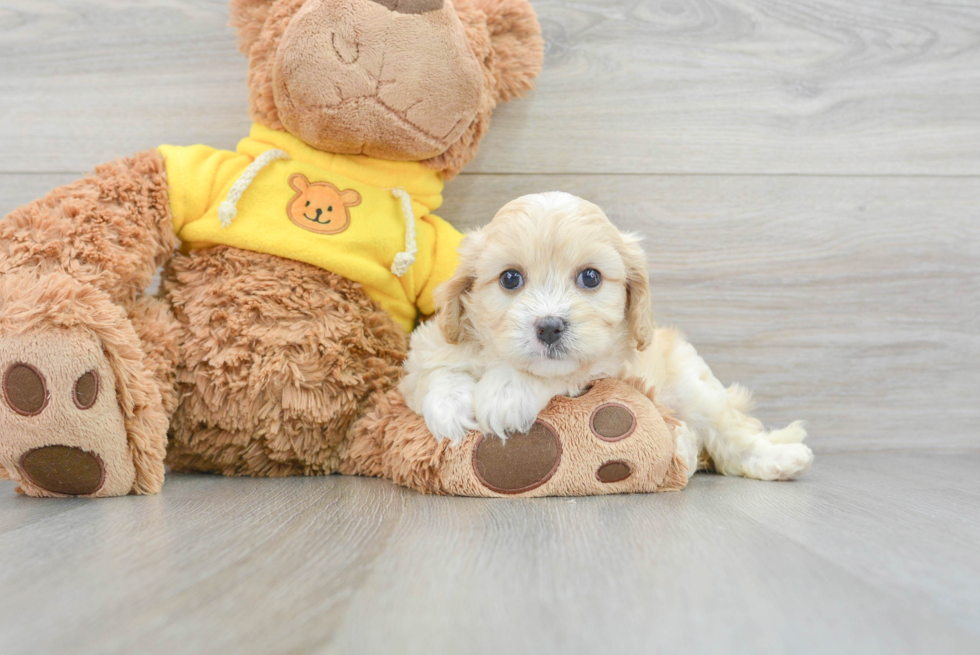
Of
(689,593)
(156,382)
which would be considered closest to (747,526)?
(689,593)

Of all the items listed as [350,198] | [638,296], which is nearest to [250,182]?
[350,198]

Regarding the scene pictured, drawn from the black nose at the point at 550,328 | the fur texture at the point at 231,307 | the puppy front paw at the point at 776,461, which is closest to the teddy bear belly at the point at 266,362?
the fur texture at the point at 231,307

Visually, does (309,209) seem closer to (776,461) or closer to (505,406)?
(505,406)

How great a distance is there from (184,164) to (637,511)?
1.05 m

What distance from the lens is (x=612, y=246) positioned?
121cm

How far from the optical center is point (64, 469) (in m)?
1.12

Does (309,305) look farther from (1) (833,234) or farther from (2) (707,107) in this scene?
(1) (833,234)

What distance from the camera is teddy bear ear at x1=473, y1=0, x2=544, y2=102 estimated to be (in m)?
1.50

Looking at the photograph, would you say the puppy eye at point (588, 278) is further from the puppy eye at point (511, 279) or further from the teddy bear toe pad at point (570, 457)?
the teddy bear toe pad at point (570, 457)

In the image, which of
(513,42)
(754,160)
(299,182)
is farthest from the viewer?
(754,160)

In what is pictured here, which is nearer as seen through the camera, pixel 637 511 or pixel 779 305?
pixel 637 511

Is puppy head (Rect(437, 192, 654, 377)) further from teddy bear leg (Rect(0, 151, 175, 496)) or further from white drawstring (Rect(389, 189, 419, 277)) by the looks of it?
teddy bear leg (Rect(0, 151, 175, 496))

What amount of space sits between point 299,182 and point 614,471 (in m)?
0.81

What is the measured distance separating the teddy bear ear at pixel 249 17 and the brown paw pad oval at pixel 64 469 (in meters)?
0.86
